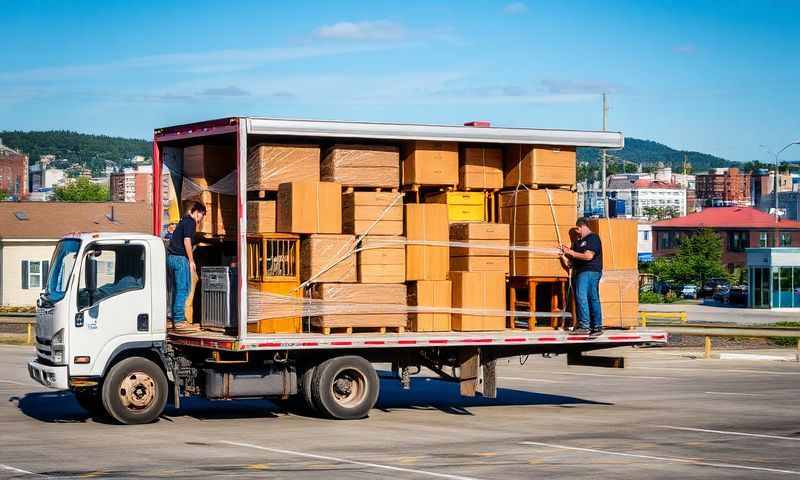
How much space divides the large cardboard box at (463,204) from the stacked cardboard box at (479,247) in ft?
1.00

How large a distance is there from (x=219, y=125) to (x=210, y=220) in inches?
65.2

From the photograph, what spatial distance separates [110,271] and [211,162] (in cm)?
229

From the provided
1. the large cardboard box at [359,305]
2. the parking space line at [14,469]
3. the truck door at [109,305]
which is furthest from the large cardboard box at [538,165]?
the parking space line at [14,469]

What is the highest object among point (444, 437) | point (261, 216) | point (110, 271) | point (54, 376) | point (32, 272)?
point (261, 216)

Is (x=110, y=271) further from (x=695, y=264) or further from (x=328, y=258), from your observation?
(x=695, y=264)

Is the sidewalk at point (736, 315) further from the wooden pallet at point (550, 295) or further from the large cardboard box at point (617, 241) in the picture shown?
the wooden pallet at point (550, 295)

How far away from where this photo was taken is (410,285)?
17406 mm

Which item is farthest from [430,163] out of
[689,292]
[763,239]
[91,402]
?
[763,239]

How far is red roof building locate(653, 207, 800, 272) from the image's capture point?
4652 inches

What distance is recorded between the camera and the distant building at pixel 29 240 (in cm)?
5875

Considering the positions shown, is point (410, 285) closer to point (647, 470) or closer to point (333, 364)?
point (333, 364)

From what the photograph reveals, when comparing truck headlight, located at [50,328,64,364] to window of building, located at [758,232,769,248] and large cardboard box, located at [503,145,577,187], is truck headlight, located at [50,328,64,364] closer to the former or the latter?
large cardboard box, located at [503,145,577,187]

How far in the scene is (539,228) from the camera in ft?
58.6

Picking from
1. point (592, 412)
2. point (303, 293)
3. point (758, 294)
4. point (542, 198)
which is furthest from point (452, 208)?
point (758, 294)
